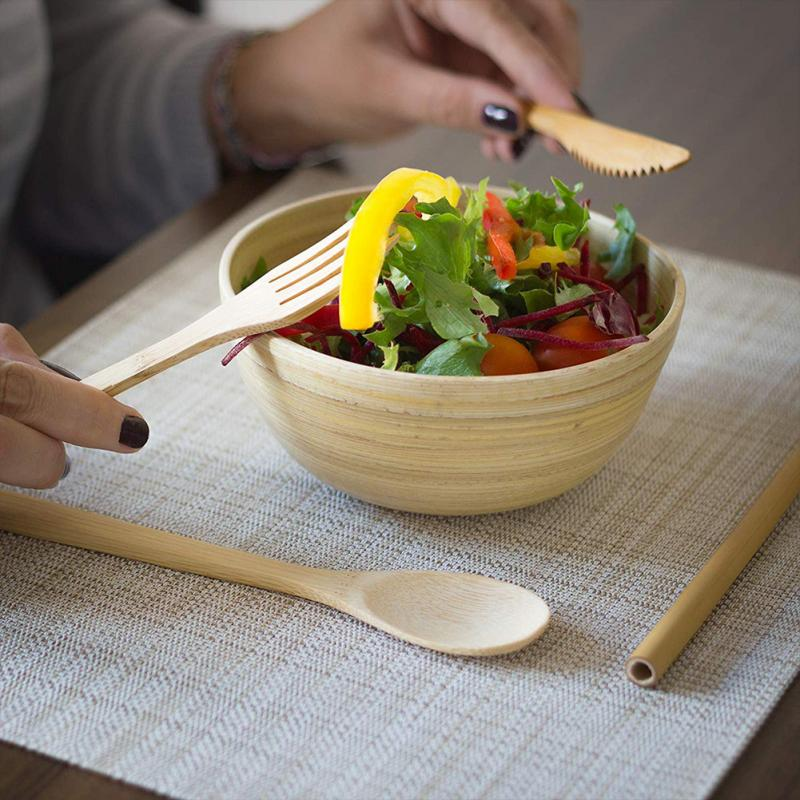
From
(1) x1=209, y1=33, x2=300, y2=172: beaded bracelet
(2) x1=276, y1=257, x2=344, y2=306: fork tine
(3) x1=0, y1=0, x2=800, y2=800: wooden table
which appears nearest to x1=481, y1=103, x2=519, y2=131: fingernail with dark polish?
(3) x1=0, y1=0, x2=800, y2=800: wooden table

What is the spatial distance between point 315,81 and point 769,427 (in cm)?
82

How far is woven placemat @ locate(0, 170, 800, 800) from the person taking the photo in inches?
26.4

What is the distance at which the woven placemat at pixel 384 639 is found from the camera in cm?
67

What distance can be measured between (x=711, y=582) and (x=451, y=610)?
0.18 metres

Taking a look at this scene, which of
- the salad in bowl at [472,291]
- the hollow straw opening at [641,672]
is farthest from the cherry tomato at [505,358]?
the hollow straw opening at [641,672]

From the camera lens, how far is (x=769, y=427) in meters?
1.01

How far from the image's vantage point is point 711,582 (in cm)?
78

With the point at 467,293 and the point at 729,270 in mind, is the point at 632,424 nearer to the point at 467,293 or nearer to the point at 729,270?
the point at 467,293

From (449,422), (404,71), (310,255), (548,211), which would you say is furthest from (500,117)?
(449,422)

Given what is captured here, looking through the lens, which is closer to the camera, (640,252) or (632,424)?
(632,424)

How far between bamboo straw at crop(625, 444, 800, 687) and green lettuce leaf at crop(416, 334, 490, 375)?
213mm

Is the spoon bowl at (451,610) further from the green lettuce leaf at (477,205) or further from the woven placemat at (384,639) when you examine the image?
the green lettuce leaf at (477,205)

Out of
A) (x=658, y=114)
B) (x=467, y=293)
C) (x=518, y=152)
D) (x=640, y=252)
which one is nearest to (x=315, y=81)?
(x=518, y=152)

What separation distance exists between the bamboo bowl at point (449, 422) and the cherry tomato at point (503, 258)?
0.12 meters
